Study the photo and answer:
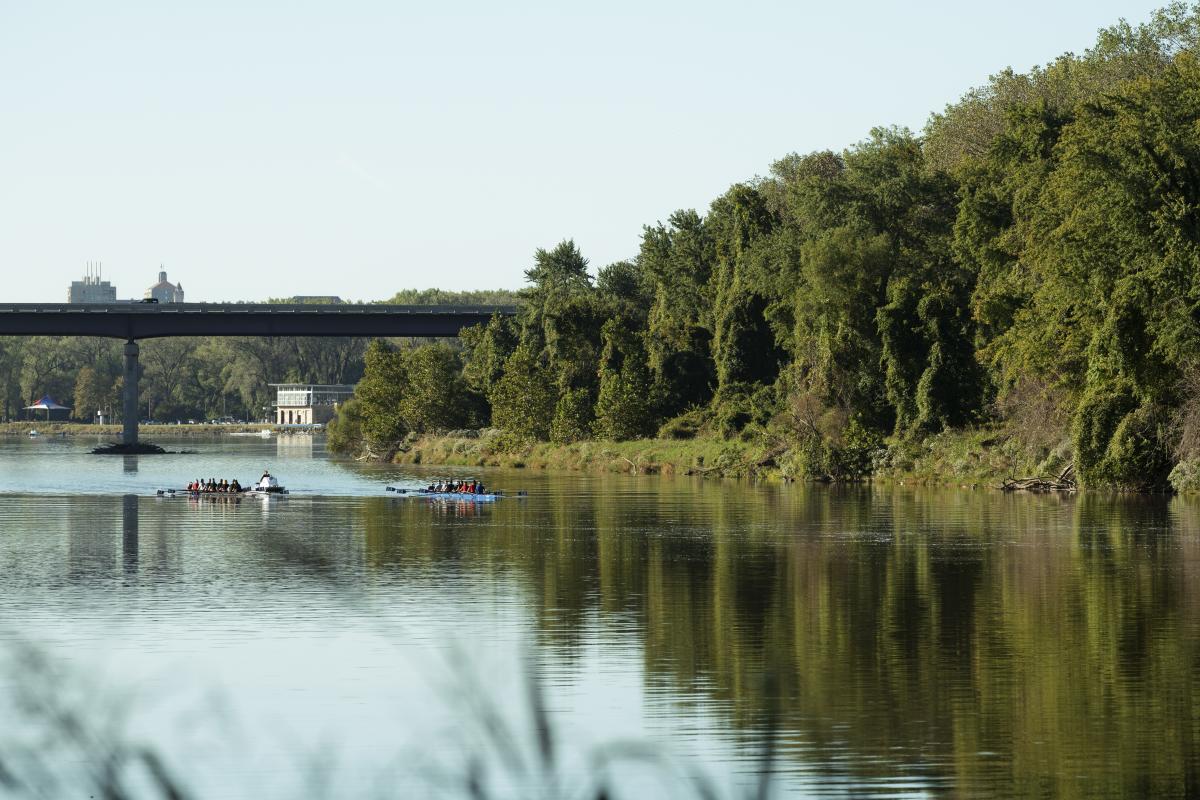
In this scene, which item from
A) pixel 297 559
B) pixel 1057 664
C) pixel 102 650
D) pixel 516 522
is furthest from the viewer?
pixel 516 522

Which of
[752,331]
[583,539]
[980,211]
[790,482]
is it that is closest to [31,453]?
[752,331]

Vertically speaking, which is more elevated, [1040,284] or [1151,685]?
[1040,284]

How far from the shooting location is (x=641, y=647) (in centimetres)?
3052

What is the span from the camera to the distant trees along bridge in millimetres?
157000

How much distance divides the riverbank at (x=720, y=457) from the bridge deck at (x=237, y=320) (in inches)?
495

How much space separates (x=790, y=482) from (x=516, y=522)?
3714cm

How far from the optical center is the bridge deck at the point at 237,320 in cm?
15688

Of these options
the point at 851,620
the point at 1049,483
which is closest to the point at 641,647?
the point at 851,620

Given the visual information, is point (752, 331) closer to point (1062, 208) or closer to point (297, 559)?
point (1062, 208)

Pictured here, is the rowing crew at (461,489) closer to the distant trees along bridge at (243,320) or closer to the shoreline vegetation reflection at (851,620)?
the shoreline vegetation reflection at (851,620)

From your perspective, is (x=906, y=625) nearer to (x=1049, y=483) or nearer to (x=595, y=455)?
(x=1049, y=483)

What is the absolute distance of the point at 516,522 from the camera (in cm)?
6638

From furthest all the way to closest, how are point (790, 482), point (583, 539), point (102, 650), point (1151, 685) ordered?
point (790, 482) → point (583, 539) → point (102, 650) → point (1151, 685)

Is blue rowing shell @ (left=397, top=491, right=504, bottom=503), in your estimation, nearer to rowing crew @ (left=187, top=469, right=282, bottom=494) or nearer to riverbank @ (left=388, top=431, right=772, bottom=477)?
rowing crew @ (left=187, top=469, right=282, bottom=494)
